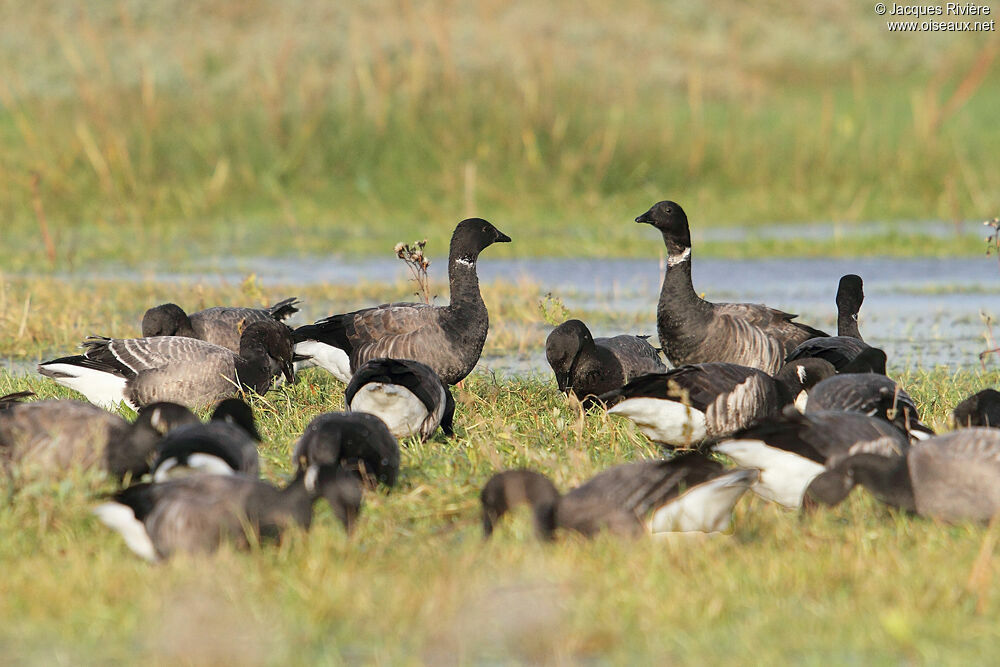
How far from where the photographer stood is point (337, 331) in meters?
10.6

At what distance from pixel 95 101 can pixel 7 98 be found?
1.46 meters

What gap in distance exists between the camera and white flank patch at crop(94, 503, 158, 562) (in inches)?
223

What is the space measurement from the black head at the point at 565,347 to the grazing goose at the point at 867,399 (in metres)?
1.88

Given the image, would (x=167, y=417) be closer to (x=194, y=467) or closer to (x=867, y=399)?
(x=194, y=467)

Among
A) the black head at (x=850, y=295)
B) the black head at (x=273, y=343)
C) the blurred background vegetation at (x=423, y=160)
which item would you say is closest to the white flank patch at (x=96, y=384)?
the black head at (x=273, y=343)

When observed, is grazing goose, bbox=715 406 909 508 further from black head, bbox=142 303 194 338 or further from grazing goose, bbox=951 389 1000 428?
black head, bbox=142 303 194 338

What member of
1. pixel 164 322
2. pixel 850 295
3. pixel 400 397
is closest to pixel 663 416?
pixel 400 397

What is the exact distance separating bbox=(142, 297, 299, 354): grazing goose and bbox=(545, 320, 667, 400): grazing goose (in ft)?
9.19

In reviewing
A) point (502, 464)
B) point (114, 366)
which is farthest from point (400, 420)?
point (114, 366)

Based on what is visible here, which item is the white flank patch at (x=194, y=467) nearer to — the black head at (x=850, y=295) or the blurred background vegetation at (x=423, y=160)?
the black head at (x=850, y=295)

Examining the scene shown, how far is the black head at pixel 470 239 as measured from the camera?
10.7 meters

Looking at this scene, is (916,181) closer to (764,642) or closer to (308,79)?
(308,79)

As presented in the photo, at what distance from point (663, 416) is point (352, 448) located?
6.46ft

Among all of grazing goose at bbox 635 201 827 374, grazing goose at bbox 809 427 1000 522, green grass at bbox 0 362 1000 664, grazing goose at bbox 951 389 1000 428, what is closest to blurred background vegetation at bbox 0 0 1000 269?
grazing goose at bbox 635 201 827 374
